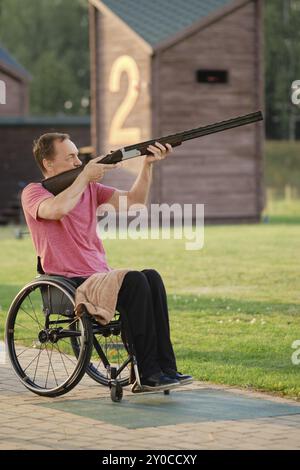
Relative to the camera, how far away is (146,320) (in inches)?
303

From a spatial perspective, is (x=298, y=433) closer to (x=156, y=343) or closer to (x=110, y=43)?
(x=156, y=343)

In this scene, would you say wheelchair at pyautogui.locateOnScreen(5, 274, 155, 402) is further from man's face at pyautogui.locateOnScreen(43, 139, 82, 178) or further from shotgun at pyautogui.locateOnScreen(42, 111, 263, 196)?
man's face at pyautogui.locateOnScreen(43, 139, 82, 178)

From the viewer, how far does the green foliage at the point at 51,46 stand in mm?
77875

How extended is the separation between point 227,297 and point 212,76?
22172mm

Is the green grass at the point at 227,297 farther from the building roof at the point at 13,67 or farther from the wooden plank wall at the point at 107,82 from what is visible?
the building roof at the point at 13,67

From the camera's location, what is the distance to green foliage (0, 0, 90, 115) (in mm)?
77875

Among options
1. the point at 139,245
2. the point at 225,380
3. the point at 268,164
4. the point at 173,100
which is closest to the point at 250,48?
the point at 173,100

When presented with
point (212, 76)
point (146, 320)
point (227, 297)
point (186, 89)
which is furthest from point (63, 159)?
point (212, 76)

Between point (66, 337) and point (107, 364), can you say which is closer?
point (107, 364)

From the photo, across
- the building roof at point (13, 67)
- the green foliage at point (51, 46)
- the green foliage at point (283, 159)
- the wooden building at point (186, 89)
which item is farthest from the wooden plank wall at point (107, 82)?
the green foliage at point (51, 46)

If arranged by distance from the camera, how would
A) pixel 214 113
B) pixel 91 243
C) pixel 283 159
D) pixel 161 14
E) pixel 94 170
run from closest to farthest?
pixel 94 170 → pixel 91 243 → pixel 214 113 → pixel 161 14 → pixel 283 159

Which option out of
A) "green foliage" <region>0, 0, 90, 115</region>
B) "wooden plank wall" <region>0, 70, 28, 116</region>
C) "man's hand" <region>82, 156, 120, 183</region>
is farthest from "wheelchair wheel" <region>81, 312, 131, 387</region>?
"green foliage" <region>0, 0, 90, 115</region>

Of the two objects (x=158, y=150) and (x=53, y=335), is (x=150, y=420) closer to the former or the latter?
(x=53, y=335)

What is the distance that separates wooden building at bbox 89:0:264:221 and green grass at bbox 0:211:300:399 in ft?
25.4
